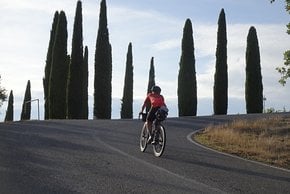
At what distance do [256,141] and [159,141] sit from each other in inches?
220

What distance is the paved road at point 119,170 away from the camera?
952 cm

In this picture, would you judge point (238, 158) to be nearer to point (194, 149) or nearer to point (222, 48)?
point (194, 149)

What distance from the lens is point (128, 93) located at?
60781mm

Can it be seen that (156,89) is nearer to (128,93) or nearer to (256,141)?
(256,141)

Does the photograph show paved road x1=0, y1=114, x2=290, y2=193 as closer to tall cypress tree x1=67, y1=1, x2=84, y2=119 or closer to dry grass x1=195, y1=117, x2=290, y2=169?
dry grass x1=195, y1=117, x2=290, y2=169

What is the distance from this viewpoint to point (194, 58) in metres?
54.0

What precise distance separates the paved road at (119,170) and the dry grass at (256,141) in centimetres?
A: 122

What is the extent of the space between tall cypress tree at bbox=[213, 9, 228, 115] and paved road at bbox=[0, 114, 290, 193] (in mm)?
34823

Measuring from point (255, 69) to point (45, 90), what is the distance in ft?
65.1

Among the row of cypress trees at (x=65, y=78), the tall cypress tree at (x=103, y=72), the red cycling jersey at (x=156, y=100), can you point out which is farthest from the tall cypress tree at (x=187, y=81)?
the red cycling jersey at (x=156, y=100)

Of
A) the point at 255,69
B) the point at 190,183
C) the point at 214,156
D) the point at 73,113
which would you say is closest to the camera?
the point at 190,183

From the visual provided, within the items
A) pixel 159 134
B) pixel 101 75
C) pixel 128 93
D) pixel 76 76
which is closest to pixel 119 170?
pixel 159 134

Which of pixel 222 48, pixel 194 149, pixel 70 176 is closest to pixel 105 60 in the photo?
pixel 222 48

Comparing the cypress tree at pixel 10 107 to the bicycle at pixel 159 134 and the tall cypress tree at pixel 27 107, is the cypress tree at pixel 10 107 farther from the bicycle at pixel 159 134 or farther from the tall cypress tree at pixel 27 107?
the bicycle at pixel 159 134
